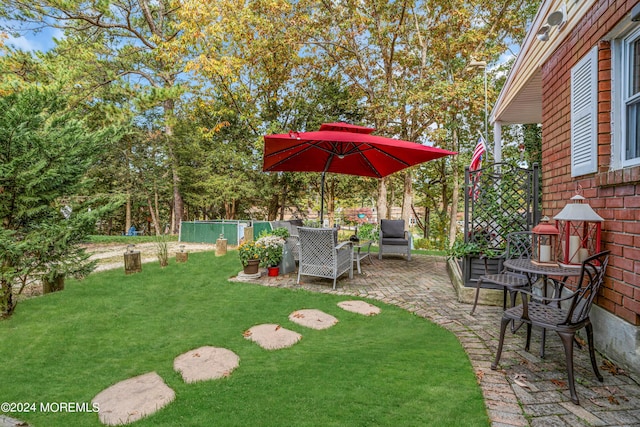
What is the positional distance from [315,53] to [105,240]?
10764mm

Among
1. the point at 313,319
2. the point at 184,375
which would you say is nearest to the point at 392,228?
the point at 313,319

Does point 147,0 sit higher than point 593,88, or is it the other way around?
point 147,0

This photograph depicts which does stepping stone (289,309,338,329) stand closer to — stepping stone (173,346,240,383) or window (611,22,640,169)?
stepping stone (173,346,240,383)

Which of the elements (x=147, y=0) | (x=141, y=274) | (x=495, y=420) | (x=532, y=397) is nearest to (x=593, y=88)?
(x=532, y=397)

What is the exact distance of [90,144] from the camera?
3.74 meters

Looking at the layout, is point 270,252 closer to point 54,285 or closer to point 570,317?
point 54,285

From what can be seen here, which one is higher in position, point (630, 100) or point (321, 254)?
point (630, 100)

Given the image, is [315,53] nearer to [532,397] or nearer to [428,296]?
[428,296]

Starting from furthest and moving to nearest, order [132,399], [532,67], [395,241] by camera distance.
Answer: [395,241] → [532,67] → [132,399]

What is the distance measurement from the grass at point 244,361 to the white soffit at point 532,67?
11.3 feet

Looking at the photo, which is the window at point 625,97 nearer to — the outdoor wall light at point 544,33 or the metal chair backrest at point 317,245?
the outdoor wall light at point 544,33

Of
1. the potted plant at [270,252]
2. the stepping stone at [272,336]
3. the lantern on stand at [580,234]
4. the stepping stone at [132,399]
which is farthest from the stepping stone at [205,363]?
the lantern on stand at [580,234]

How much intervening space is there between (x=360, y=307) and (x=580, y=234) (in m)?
2.35

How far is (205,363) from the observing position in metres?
2.46
